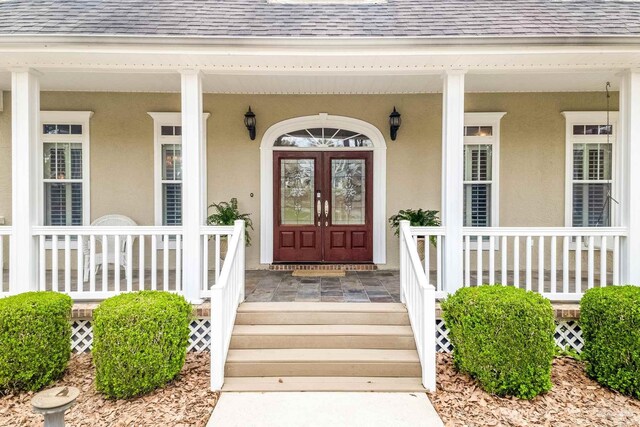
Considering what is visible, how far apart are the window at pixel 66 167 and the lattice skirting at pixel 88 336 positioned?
2.48 meters

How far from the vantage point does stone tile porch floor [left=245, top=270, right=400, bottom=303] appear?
4.65m

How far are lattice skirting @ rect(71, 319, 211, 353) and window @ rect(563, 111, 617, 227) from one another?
563cm

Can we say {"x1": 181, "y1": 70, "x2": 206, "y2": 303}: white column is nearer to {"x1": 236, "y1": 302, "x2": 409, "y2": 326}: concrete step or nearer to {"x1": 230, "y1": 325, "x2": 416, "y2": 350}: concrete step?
{"x1": 236, "y1": 302, "x2": 409, "y2": 326}: concrete step

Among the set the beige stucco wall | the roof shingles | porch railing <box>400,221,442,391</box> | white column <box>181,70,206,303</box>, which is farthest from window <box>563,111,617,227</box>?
white column <box>181,70,206,303</box>

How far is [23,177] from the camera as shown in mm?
4309

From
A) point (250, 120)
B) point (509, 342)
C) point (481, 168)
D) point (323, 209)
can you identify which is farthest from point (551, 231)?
point (250, 120)

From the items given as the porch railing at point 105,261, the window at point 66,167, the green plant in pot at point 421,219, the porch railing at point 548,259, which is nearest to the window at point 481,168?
the porch railing at point 548,259

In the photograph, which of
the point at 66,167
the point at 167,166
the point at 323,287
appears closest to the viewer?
the point at 323,287

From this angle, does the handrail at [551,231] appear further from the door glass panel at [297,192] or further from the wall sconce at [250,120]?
the wall sconce at [250,120]

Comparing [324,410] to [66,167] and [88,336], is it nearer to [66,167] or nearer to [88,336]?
[88,336]

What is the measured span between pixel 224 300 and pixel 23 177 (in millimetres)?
2693

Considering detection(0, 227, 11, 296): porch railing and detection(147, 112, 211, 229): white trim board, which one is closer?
Answer: detection(0, 227, 11, 296): porch railing

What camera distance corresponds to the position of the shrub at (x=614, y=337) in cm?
342

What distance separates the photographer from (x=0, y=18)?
14.8ft
